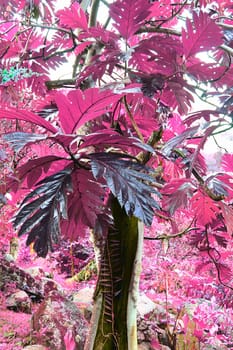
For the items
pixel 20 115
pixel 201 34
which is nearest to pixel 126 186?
pixel 20 115

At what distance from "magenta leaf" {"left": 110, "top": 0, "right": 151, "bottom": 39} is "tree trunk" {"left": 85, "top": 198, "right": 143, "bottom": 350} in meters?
0.34

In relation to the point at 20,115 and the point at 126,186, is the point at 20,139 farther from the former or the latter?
the point at 126,186

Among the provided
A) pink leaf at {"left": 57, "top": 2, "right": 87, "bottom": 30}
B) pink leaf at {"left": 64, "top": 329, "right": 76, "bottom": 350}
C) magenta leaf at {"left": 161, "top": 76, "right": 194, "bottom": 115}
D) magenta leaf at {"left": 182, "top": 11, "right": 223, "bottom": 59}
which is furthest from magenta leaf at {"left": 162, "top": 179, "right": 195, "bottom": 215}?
pink leaf at {"left": 64, "top": 329, "right": 76, "bottom": 350}

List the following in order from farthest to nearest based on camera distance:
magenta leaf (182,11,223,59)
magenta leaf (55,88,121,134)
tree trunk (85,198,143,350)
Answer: tree trunk (85,198,143,350)
magenta leaf (182,11,223,59)
magenta leaf (55,88,121,134)

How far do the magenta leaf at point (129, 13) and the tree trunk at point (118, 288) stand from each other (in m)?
0.34

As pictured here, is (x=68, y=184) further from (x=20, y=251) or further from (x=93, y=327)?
(x=20, y=251)

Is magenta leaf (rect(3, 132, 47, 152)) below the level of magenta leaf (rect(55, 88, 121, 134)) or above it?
below

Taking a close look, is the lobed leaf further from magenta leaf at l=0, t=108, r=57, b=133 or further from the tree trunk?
the tree trunk

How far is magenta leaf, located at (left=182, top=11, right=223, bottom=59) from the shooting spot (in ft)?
1.85

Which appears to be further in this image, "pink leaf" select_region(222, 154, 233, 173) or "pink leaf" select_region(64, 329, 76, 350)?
"pink leaf" select_region(64, 329, 76, 350)

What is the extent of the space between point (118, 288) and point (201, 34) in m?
0.51

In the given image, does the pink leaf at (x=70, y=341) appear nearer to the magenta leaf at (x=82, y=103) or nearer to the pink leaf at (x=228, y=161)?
the pink leaf at (x=228, y=161)

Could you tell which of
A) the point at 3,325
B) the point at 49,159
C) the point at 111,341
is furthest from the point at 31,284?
the point at 49,159

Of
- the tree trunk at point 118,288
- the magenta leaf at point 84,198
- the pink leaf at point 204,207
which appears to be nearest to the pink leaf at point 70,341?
the tree trunk at point 118,288
